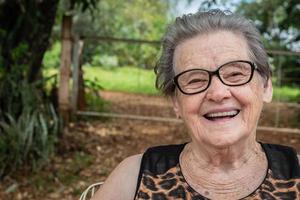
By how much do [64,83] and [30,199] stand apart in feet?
6.78

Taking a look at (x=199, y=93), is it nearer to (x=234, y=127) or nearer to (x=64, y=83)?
(x=234, y=127)

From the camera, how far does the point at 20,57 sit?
5363 millimetres

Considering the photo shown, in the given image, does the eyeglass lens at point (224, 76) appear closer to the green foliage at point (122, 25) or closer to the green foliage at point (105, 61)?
the green foliage at point (122, 25)

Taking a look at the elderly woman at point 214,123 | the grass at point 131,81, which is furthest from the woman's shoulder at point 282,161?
the grass at point 131,81

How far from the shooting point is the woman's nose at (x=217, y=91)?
1.69m

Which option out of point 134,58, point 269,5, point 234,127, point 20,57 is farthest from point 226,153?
point 269,5

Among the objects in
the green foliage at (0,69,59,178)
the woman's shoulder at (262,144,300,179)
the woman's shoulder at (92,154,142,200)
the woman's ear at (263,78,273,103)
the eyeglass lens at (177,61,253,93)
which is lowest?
the green foliage at (0,69,59,178)

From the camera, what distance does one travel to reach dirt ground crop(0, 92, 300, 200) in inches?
184

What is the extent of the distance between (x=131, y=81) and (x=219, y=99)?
6027 mm

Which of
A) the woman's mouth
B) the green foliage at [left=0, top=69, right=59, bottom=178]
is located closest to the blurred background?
the green foliage at [left=0, top=69, right=59, bottom=178]

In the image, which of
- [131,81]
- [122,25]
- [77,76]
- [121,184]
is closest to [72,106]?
[77,76]

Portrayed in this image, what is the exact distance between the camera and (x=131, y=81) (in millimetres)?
7691

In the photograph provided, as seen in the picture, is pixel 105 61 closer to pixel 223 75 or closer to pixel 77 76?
pixel 77 76

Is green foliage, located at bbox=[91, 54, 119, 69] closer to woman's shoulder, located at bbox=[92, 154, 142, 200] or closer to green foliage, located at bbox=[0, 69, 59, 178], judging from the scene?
green foliage, located at bbox=[0, 69, 59, 178]
